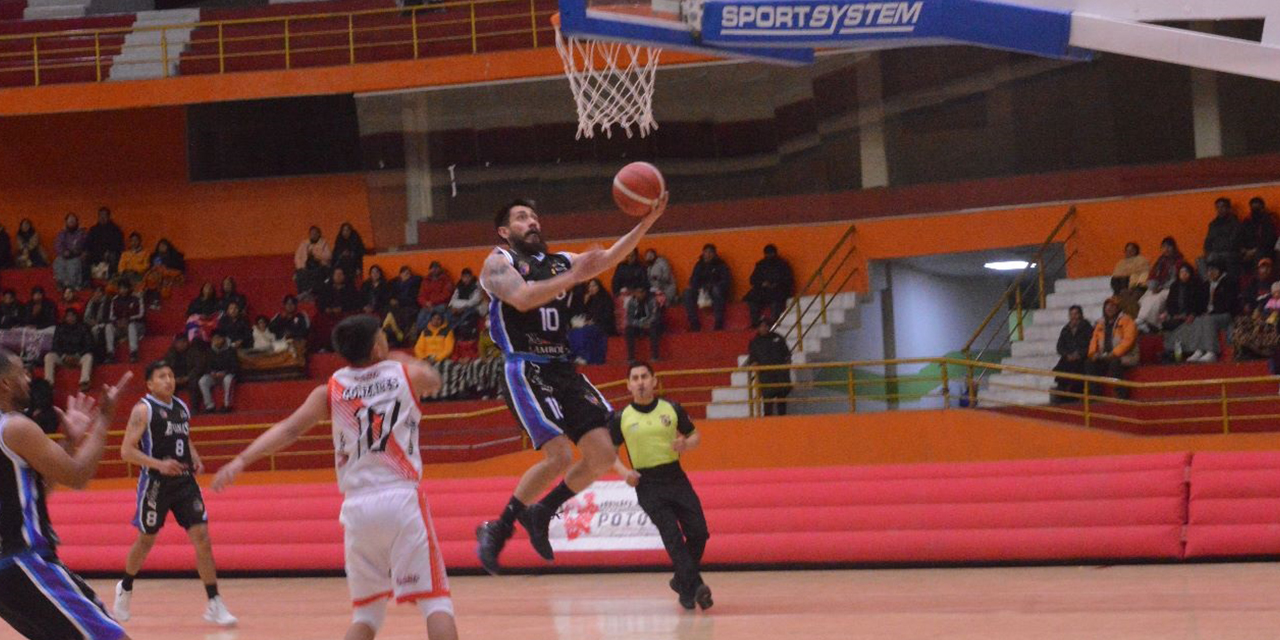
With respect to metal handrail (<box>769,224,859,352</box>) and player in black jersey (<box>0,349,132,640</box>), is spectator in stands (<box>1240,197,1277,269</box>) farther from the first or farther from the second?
player in black jersey (<box>0,349,132,640</box>)

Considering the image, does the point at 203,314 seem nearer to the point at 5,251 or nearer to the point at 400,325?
the point at 400,325

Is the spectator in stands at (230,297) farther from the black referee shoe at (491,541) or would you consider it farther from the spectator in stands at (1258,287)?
the black referee shoe at (491,541)

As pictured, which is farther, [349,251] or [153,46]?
[153,46]

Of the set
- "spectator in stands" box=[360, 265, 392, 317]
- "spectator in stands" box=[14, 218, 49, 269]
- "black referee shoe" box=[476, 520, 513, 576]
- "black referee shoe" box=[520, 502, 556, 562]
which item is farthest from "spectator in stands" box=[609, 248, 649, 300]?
"black referee shoe" box=[476, 520, 513, 576]

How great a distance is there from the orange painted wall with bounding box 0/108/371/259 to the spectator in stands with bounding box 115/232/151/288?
2.34 metres

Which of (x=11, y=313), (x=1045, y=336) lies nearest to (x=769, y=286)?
(x=1045, y=336)

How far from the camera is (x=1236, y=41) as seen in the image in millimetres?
7832

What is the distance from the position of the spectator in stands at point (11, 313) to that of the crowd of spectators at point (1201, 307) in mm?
14566

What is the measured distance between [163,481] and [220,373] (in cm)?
818

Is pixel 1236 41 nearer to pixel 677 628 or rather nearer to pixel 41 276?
pixel 677 628

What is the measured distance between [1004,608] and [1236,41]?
13.4 feet

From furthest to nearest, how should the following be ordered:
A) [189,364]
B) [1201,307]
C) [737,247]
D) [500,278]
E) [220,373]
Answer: [737,247] < [189,364] < [220,373] < [1201,307] < [500,278]

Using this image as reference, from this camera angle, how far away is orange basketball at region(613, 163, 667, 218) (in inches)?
284

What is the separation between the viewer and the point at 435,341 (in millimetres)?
18891
